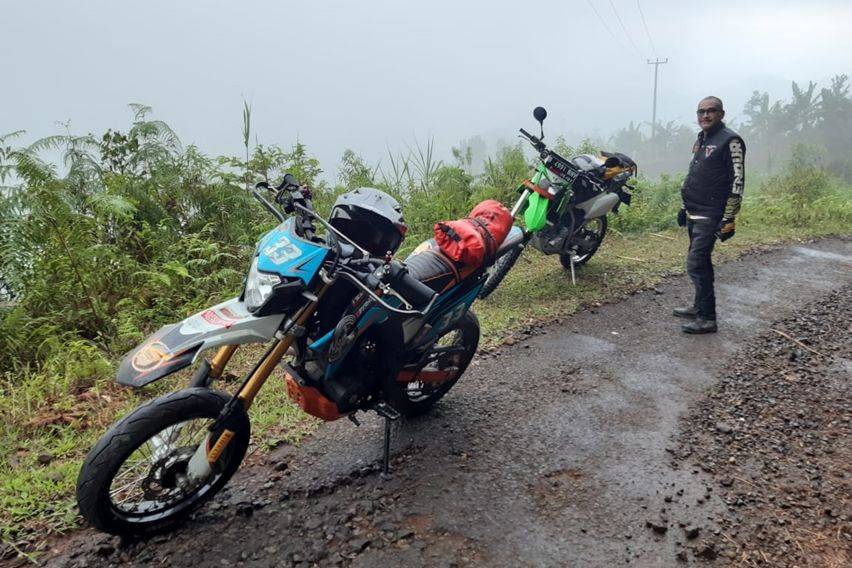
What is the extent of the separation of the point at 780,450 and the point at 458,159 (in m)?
6.18

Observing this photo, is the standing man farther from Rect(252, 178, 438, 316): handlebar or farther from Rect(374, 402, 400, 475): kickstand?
Rect(252, 178, 438, 316): handlebar

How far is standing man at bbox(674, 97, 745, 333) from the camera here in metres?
4.72

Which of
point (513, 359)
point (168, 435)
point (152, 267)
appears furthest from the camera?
point (152, 267)

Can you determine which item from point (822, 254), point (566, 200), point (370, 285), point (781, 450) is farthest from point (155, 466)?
point (822, 254)

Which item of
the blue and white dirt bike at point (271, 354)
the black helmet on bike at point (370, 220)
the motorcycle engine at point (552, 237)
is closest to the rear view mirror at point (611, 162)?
the motorcycle engine at point (552, 237)

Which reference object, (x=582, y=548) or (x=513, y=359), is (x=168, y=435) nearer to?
(x=582, y=548)

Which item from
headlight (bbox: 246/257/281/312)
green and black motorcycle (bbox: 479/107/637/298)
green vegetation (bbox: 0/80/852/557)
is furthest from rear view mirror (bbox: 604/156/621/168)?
headlight (bbox: 246/257/281/312)

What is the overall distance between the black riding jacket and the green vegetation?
1390 millimetres

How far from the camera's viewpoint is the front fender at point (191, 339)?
2.07m

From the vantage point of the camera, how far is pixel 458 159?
8234 mm

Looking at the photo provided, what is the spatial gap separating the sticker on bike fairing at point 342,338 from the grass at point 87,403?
0.94 m

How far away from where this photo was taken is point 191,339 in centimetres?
213

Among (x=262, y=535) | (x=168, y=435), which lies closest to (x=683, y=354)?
(x=262, y=535)

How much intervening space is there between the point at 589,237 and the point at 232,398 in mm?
5244
